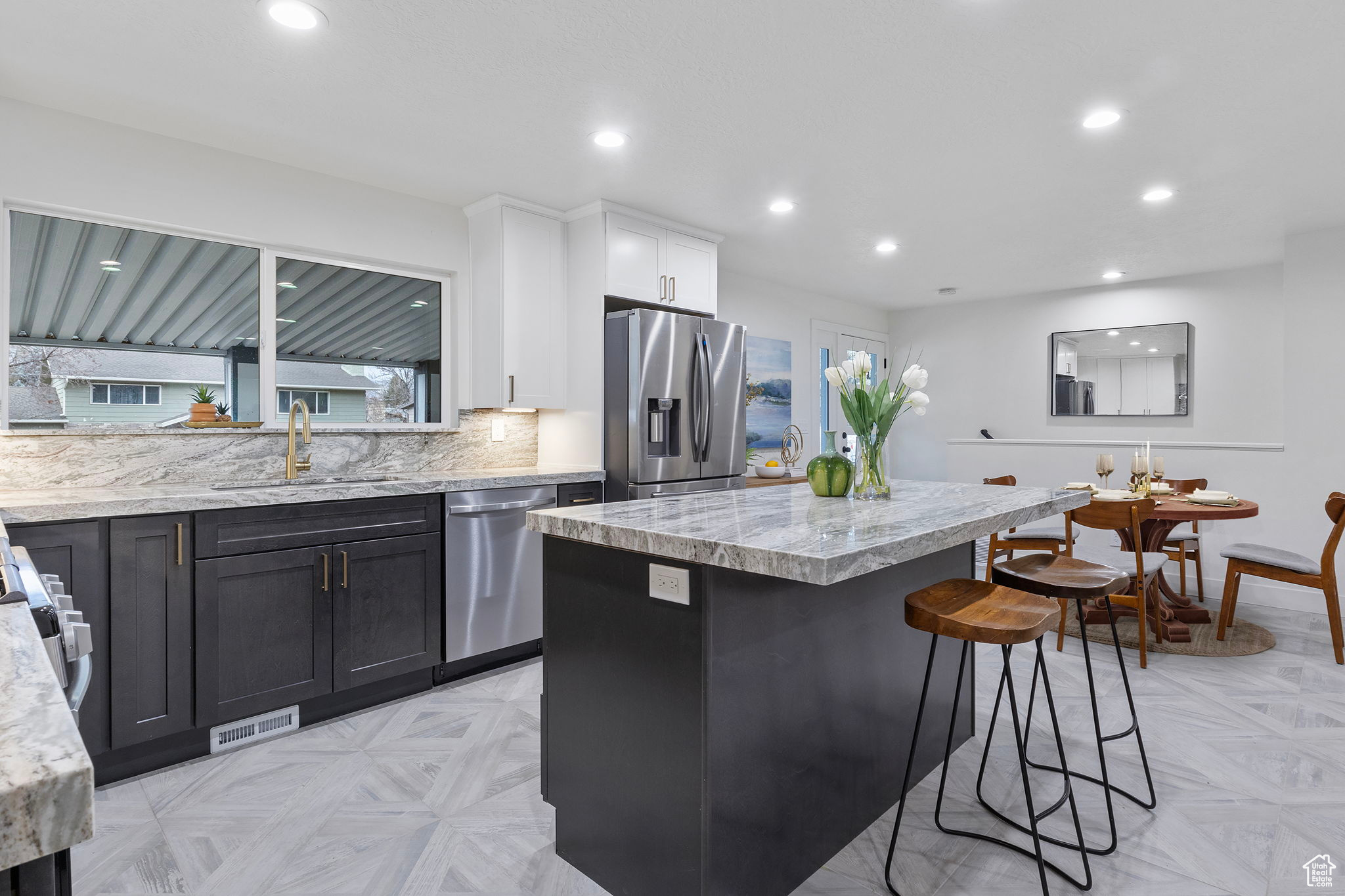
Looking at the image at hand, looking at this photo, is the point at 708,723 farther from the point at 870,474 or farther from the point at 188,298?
the point at 188,298

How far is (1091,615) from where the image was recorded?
4078 millimetres

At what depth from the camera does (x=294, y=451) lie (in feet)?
10.6

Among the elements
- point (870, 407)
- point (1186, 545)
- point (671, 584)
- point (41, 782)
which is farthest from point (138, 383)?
point (1186, 545)

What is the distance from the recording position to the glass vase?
2.41 meters

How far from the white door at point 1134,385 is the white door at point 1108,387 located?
0.03 meters

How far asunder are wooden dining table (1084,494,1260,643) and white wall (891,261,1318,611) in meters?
0.89

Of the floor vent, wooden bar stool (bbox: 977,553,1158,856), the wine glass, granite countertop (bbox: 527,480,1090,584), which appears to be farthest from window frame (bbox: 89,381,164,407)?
the wine glass

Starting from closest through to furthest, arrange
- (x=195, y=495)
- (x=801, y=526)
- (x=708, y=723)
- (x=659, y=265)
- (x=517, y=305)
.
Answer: (x=708, y=723) → (x=801, y=526) → (x=195, y=495) → (x=517, y=305) → (x=659, y=265)

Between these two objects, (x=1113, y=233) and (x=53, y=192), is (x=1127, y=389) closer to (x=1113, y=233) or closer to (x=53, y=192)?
(x=1113, y=233)

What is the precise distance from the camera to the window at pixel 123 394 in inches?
115

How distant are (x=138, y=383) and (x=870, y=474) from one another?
310 centimetres

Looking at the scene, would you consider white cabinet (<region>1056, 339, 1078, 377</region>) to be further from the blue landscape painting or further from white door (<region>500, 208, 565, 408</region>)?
white door (<region>500, 208, 565, 408</region>)

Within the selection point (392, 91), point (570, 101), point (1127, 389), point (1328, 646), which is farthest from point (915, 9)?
point (1127, 389)

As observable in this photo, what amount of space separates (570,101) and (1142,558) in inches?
136
